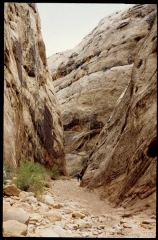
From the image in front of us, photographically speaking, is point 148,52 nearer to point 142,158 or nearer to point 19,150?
point 142,158

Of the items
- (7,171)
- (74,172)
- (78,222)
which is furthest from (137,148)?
(74,172)

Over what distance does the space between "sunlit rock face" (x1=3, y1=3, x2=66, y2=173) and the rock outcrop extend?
7.63 meters

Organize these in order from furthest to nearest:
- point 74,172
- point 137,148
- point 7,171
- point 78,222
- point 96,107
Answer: point 96,107 < point 74,172 < point 137,148 < point 7,171 < point 78,222

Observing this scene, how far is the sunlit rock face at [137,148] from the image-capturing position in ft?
24.3

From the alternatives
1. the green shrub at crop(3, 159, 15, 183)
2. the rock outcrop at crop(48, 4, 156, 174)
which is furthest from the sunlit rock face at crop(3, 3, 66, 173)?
the rock outcrop at crop(48, 4, 156, 174)

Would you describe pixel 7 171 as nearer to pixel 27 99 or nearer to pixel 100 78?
pixel 27 99

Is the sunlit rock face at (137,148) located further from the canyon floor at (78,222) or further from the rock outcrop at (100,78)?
the rock outcrop at (100,78)

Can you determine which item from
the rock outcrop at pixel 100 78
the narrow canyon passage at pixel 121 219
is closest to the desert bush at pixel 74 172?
the rock outcrop at pixel 100 78

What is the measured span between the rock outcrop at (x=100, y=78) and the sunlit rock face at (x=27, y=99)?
763cm

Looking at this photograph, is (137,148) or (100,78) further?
(100,78)

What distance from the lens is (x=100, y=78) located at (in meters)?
29.3

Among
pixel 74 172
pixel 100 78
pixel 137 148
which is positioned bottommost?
pixel 74 172

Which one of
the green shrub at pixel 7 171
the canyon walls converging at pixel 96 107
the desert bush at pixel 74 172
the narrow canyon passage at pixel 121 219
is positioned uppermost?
the canyon walls converging at pixel 96 107

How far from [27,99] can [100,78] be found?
16.7 m
